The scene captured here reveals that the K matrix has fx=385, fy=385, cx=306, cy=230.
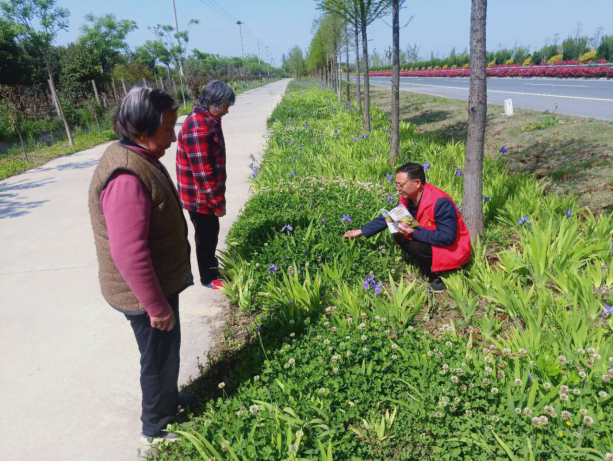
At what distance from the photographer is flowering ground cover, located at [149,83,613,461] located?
1.71 m

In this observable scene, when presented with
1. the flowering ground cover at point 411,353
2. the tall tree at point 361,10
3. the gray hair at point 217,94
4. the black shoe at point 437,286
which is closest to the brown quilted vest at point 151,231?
the flowering ground cover at point 411,353

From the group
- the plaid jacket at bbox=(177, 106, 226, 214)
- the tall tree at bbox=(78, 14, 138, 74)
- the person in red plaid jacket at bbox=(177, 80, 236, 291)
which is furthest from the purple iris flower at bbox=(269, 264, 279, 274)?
the tall tree at bbox=(78, 14, 138, 74)

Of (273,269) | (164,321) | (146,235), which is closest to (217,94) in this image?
(273,269)

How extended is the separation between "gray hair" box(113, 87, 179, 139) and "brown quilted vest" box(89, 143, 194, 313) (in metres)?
0.09

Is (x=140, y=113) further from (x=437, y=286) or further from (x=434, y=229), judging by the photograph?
(x=437, y=286)

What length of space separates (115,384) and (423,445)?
73.2 inches

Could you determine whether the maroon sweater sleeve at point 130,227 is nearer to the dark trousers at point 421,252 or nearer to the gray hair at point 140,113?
the gray hair at point 140,113

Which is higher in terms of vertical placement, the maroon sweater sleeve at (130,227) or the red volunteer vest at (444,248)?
the maroon sweater sleeve at (130,227)

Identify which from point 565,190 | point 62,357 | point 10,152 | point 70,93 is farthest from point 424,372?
point 70,93

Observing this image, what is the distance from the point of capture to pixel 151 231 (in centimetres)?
166

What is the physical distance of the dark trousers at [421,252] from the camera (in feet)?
9.91

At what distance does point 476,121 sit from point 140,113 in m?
2.76

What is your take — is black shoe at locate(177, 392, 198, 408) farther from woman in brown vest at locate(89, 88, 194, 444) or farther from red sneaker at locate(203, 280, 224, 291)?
red sneaker at locate(203, 280, 224, 291)

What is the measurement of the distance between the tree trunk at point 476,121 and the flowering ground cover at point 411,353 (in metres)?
0.34
